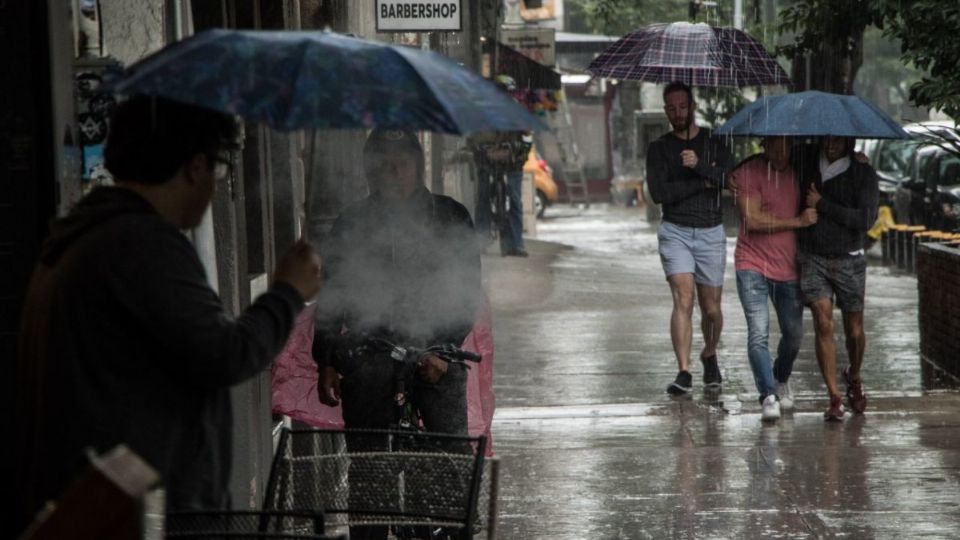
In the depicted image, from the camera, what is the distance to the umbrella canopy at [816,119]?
9.57 meters

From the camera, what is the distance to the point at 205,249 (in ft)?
19.7

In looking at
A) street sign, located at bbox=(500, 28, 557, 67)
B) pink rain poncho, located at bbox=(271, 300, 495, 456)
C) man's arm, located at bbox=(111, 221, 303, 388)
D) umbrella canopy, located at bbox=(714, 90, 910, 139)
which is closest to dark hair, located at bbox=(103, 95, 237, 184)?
man's arm, located at bbox=(111, 221, 303, 388)

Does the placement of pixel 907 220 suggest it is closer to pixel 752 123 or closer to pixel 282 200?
pixel 752 123

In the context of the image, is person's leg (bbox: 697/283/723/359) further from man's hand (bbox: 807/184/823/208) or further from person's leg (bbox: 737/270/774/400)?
man's hand (bbox: 807/184/823/208)

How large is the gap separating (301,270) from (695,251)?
733 centimetres

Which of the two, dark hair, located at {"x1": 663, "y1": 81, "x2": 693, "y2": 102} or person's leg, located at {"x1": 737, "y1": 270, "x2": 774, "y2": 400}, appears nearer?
person's leg, located at {"x1": 737, "y1": 270, "x2": 774, "y2": 400}

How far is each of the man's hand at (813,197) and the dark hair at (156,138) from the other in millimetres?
6831

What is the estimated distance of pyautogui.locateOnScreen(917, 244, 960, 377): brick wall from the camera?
11453 millimetres

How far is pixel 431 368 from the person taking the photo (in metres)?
6.00

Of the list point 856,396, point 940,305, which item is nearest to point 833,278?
point 856,396

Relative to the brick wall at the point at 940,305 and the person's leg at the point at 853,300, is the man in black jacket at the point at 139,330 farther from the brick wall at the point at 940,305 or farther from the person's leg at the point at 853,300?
the brick wall at the point at 940,305

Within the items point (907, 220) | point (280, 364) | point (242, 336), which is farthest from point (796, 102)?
point (907, 220)

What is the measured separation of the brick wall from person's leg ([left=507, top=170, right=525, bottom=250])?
962 centimetres

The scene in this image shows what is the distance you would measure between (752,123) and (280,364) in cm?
420
